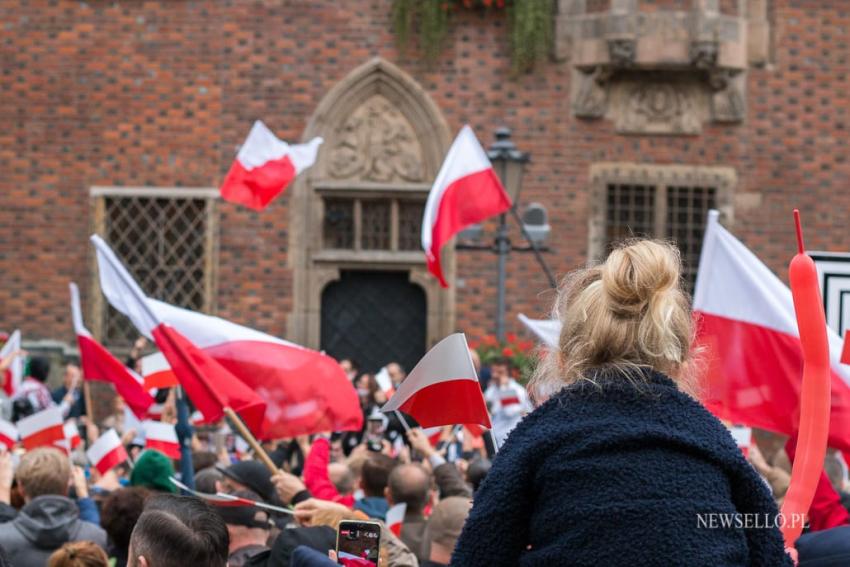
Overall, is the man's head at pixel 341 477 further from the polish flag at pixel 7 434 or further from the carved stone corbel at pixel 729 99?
the carved stone corbel at pixel 729 99

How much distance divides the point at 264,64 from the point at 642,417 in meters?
15.3

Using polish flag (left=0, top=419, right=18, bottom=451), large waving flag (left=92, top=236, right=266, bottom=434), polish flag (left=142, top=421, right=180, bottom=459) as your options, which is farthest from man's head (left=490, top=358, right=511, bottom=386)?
large waving flag (left=92, top=236, right=266, bottom=434)

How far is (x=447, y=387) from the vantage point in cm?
436

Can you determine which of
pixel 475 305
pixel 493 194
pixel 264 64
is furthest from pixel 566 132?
pixel 493 194

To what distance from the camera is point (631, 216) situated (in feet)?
58.3

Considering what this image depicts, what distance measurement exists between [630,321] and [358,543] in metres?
1.13

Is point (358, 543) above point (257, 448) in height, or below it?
above

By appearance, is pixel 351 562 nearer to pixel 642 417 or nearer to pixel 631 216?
pixel 642 417

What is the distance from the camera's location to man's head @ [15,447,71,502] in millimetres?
5938

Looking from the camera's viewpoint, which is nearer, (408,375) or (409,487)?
(408,375)

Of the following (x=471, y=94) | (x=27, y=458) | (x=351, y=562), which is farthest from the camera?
(x=471, y=94)

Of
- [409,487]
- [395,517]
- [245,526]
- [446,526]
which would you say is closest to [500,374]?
[409,487]

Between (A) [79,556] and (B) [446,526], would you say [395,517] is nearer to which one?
(B) [446,526]

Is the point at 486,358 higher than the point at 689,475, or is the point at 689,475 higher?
the point at 689,475
